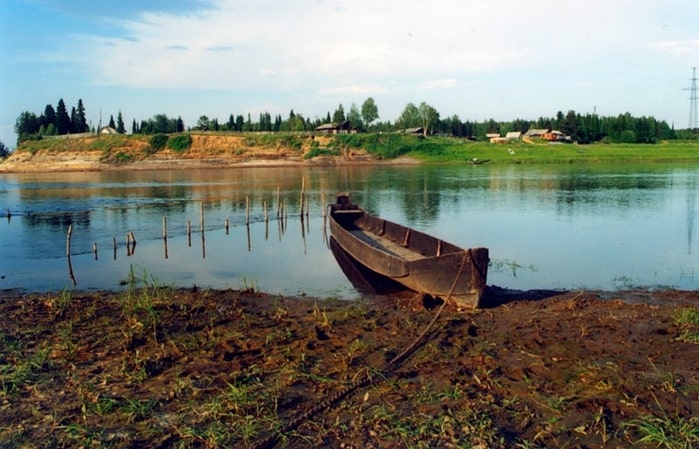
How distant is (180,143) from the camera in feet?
323

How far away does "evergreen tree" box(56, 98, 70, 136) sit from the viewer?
11731 centimetres

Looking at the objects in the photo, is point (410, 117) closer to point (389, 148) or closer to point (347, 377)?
point (389, 148)

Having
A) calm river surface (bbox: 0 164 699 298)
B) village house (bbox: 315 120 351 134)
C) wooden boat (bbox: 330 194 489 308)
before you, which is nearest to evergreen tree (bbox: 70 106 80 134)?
village house (bbox: 315 120 351 134)

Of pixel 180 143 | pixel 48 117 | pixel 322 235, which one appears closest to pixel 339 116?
pixel 180 143

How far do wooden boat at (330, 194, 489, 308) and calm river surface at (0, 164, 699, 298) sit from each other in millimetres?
1159

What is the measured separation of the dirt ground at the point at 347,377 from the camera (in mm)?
6164

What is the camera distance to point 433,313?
11.8m

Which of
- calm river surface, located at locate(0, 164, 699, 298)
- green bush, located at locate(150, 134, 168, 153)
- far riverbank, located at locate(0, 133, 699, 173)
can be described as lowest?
calm river surface, located at locate(0, 164, 699, 298)

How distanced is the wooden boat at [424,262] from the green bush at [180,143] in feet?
265

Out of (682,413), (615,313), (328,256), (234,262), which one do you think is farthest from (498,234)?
(682,413)

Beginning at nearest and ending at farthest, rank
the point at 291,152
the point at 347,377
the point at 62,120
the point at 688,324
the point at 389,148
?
the point at 347,377
the point at 688,324
the point at 389,148
the point at 291,152
the point at 62,120

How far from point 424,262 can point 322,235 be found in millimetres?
14085

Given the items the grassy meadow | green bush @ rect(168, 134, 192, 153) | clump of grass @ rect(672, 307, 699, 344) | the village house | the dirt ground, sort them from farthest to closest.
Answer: the village house
green bush @ rect(168, 134, 192, 153)
the grassy meadow
clump of grass @ rect(672, 307, 699, 344)
the dirt ground

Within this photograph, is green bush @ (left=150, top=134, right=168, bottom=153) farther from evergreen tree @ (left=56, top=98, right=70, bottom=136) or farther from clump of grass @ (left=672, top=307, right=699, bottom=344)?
clump of grass @ (left=672, top=307, right=699, bottom=344)
